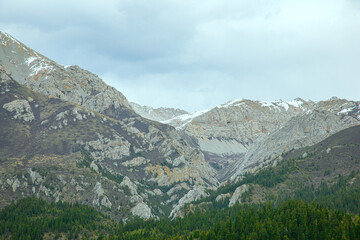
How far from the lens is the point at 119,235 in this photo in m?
191

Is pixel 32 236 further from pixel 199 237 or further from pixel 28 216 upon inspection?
pixel 199 237

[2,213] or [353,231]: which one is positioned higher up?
[353,231]

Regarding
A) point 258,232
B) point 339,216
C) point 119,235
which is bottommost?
point 119,235

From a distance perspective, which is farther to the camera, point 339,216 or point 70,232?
point 70,232

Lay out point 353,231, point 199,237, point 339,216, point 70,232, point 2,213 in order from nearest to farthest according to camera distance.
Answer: point 353,231 < point 339,216 < point 199,237 < point 70,232 < point 2,213

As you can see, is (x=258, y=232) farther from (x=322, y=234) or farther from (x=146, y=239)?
(x=146, y=239)

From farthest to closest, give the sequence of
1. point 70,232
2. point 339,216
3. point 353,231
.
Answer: point 70,232, point 339,216, point 353,231

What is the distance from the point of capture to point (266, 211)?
7131 inches

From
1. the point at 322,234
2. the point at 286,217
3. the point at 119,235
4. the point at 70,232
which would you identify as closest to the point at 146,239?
the point at 119,235

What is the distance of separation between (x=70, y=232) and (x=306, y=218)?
12718 cm

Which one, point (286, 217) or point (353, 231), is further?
point (286, 217)

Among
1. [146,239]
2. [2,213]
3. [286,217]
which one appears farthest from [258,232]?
[2,213]

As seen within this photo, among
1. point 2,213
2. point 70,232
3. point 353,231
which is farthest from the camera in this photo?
point 2,213

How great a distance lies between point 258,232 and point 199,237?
105ft
